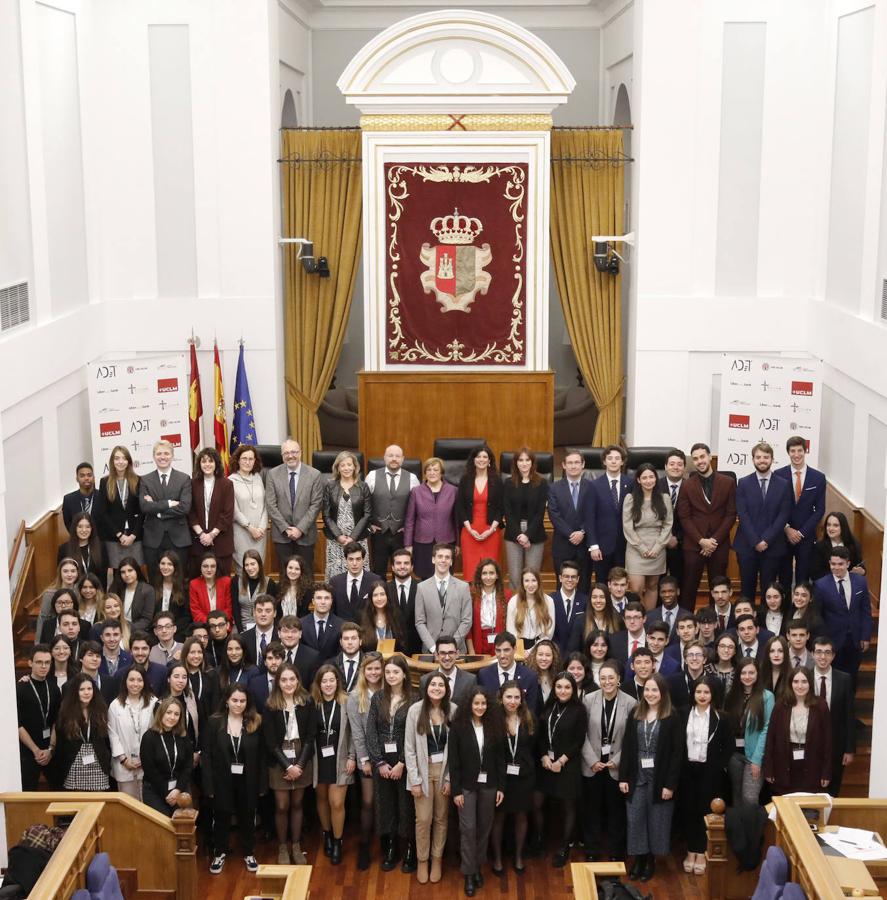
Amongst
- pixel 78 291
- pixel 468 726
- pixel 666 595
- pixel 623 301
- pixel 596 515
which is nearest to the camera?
pixel 468 726

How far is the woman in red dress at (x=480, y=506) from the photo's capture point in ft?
35.7

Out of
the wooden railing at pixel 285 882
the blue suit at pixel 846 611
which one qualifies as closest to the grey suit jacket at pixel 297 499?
the wooden railing at pixel 285 882

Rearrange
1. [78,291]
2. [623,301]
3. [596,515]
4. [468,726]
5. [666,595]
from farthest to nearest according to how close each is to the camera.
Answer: [623,301] → [78,291] → [596,515] → [666,595] → [468,726]

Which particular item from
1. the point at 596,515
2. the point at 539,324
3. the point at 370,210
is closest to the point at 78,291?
the point at 370,210

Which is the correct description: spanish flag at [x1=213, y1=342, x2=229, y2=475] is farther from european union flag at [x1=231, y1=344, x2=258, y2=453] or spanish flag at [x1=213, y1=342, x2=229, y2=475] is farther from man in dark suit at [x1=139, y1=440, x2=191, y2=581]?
man in dark suit at [x1=139, y1=440, x2=191, y2=581]

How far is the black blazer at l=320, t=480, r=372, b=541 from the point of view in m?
10.8

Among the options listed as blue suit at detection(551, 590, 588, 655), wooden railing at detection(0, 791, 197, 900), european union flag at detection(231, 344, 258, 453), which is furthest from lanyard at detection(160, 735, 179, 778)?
european union flag at detection(231, 344, 258, 453)

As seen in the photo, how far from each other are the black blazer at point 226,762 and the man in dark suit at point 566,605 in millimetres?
2250

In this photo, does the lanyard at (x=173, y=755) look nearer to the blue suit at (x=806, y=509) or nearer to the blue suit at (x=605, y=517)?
the blue suit at (x=605, y=517)

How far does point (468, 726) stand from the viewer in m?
8.88

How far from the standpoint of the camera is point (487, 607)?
33.3 feet

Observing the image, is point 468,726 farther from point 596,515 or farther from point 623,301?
point 623,301

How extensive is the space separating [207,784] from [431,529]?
2.71 meters

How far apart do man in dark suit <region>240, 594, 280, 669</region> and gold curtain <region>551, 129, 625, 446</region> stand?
5.67 m
